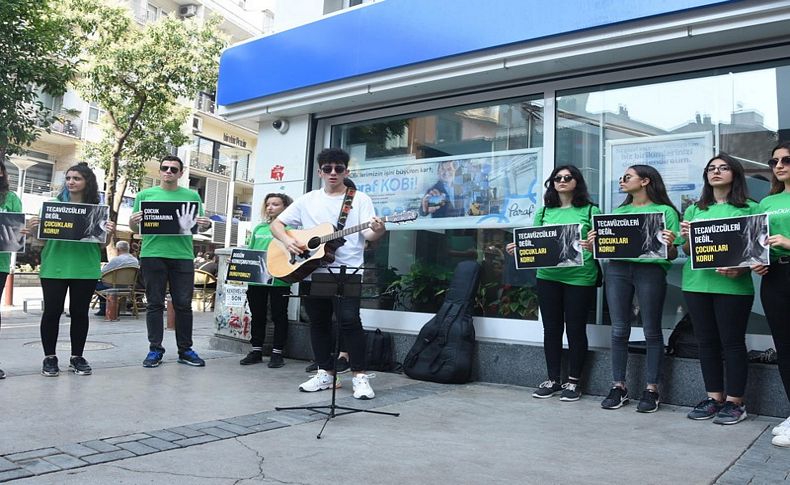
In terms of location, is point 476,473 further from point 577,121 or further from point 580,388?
point 577,121

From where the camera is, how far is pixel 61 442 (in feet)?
11.1

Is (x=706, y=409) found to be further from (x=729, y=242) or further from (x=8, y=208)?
(x=8, y=208)

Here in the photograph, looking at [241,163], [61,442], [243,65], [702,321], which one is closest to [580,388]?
[702,321]

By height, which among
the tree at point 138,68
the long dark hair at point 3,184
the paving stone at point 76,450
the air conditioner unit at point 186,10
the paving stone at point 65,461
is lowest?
the paving stone at point 65,461

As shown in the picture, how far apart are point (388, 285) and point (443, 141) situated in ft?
5.71

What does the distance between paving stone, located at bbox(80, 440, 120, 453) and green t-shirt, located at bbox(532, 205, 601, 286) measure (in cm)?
351

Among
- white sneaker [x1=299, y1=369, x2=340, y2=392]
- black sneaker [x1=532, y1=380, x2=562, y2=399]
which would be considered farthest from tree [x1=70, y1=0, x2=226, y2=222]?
black sneaker [x1=532, y1=380, x2=562, y2=399]

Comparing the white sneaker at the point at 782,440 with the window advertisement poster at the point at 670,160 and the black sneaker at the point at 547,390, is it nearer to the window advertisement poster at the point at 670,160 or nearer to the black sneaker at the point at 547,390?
the black sneaker at the point at 547,390

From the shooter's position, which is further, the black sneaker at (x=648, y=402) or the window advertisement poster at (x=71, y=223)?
the window advertisement poster at (x=71, y=223)

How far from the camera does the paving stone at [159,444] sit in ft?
11.0

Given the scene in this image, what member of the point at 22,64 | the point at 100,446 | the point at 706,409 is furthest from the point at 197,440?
the point at 22,64

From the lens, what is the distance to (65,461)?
10.0 feet

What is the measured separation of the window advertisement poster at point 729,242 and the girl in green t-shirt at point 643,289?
1.02 ft

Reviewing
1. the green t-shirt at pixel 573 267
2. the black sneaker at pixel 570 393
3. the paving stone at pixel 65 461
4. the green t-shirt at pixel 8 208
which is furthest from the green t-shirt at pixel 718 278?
the green t-shirt at pixel 8 208
